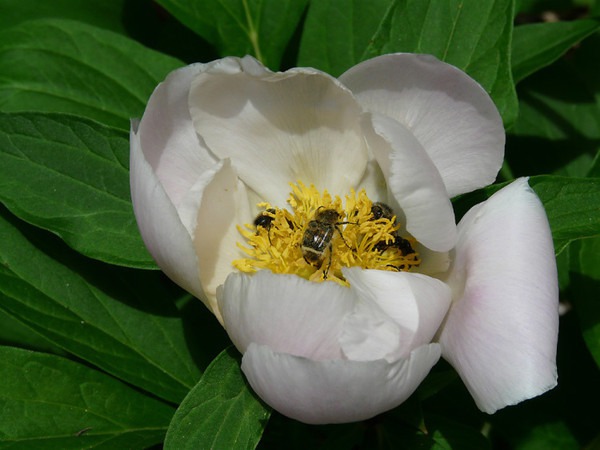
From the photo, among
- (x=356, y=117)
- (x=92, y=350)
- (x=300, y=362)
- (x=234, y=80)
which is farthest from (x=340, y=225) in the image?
(x=92, y=350)

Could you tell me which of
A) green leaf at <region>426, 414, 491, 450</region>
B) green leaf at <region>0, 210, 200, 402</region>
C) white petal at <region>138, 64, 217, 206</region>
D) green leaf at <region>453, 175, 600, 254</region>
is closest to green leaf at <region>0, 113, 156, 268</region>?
green leaf at <region>0, 210, 200, 402</region>

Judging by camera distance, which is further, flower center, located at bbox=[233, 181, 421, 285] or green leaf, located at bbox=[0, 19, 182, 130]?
green leaf, located at bbox=[0, 19, 182, 130]

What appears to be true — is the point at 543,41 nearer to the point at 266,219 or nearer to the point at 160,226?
the point at 266,219

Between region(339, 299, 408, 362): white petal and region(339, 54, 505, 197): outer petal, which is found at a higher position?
region(339, 54, 505, 197): outer petal

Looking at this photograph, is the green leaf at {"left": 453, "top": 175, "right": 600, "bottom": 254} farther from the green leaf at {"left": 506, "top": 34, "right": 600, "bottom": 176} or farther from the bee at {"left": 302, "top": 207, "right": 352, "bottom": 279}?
the green leaf at {"left": 506, "top": 34, "right": 600, "bottom": 176}

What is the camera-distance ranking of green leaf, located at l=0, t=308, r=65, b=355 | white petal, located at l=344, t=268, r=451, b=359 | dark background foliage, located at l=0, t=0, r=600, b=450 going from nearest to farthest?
white petal, located at l=344, t=268, r=451, b=359 → dark background foliage, located at l=0, t=0, r=600, b=450 → green leaf, located at l=0, t=308, r=65, b=355

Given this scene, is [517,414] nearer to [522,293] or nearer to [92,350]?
[522,293]
